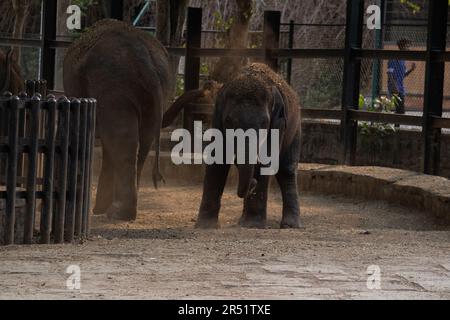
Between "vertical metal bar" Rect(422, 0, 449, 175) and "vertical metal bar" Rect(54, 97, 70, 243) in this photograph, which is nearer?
"vertical metal bar" Rect(54, 97, 70, 243)

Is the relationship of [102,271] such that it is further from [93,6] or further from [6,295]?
[93,6]

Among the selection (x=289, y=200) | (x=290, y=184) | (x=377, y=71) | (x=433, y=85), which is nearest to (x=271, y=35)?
(x=433, y=85)

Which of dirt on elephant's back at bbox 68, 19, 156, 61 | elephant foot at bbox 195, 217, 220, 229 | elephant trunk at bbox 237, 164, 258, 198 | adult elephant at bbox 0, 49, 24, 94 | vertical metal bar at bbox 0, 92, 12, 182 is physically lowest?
elephant foot at bbox 195, 217, 220, 229

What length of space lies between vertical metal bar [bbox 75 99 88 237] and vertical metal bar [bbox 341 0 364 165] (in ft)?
21.0

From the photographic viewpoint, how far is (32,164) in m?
9.20

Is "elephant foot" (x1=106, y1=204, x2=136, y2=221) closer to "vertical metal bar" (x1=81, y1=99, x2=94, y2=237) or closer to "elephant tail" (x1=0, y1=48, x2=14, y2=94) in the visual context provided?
"vertical metal bar" (x1=81, y1=99, x2=94, y2=237)

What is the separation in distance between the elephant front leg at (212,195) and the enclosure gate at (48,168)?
2152mm

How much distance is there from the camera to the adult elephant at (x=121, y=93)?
11.9 m

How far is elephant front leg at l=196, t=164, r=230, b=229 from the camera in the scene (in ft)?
38.5

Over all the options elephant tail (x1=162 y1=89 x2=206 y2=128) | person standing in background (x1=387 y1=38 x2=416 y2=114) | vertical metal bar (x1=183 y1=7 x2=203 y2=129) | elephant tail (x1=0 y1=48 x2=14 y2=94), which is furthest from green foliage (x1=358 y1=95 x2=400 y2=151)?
elephant tail (x1=0 y1=48 x2=14 y2=94)

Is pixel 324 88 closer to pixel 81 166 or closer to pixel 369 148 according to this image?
pixel 369 148

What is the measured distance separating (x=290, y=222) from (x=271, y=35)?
186 inches

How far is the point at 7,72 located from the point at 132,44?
1787mm

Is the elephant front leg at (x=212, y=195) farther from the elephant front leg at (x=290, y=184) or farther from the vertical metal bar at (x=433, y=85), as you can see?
the vertical metal bar at (x=433, y=85)
